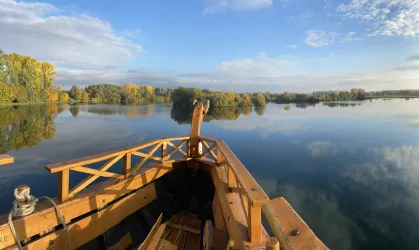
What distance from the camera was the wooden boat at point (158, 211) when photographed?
211cm

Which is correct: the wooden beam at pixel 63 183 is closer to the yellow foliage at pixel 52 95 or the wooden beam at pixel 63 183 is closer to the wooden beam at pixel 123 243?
the wooden beam at pixel 123 243

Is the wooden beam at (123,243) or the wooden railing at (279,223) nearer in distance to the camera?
the wooden railing at (279,223)

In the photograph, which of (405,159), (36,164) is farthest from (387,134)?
(36,164)

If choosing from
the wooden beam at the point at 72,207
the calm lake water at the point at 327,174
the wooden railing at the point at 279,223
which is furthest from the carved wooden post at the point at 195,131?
the calm lake water at the point at 327,174

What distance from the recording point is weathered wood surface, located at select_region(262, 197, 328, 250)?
3.97ft

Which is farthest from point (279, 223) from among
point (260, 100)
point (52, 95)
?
point (260, 100)

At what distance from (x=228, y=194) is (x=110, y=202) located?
90.9 inches

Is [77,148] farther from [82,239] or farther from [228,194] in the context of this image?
[228,194]

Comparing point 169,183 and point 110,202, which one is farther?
point 169,183

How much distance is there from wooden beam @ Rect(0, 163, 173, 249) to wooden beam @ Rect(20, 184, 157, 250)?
0.39ft

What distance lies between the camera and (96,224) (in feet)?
12.7

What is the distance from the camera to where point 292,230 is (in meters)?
1.32

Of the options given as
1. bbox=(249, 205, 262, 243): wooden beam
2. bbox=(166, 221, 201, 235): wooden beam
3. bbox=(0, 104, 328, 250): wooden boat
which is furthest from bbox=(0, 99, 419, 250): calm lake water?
bbox=(249, 205, 262, 243): wooden beam

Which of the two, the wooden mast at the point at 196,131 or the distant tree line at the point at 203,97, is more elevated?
the distant tree line at the point at 203,97
